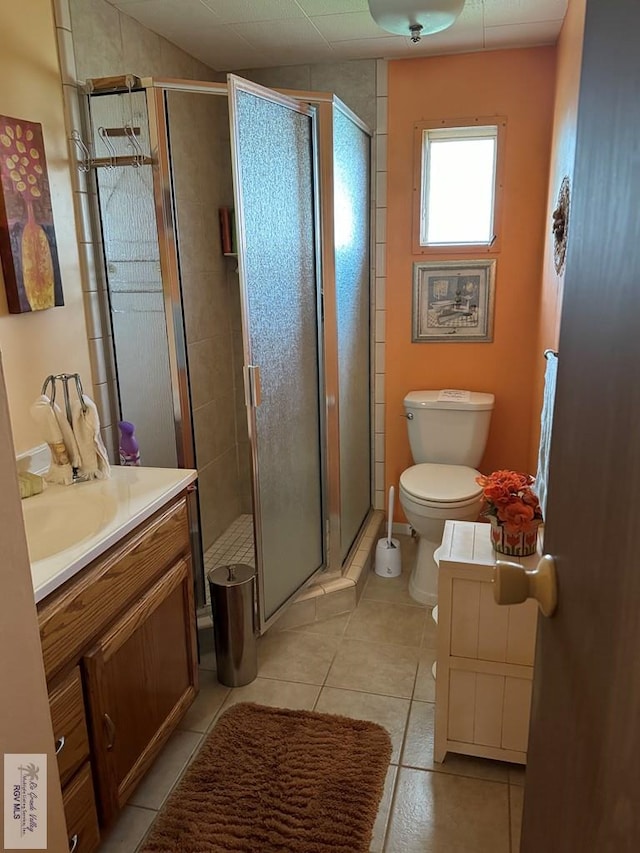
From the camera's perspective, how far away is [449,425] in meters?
2.99

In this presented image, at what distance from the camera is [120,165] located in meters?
2.12

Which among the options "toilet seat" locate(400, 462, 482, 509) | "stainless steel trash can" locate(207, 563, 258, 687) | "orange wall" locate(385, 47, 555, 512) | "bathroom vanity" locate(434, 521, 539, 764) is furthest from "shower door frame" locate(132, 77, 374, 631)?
"bathroom vanity" locate(434, 521, 539, 764)

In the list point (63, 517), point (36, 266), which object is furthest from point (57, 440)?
point (36, 266)

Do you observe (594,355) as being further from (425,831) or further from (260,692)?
(260,692)

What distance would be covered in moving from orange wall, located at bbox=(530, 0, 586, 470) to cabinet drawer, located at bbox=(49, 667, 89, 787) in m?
1.79

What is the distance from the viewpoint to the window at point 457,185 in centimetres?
289

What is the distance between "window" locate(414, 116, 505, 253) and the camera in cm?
289

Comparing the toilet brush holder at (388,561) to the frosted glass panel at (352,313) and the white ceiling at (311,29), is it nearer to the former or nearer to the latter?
the frosted glass panel at (352,313)

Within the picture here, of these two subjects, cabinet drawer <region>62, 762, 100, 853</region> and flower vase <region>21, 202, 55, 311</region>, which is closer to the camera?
cabinet drawer <region>62, 762, 100, 853</region>

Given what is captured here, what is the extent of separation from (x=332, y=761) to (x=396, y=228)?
229 cm

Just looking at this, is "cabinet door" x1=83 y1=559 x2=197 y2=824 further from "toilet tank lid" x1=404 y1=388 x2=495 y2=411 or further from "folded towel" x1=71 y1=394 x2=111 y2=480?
"toilet tank lid" x1=404 y1=388 x2=495 y2=411

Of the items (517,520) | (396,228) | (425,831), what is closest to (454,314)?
(396,228)

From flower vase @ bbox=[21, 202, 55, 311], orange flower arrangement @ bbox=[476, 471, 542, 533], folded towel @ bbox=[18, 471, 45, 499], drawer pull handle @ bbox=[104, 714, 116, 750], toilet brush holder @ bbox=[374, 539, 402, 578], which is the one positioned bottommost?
toilet brush holder @ bbox=[374, 539, 402, 578]

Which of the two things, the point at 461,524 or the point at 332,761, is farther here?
the point at 461,524
